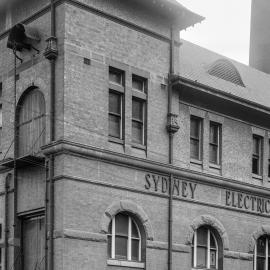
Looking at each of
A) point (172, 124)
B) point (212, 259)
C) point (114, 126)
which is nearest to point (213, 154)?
point (172, 124)

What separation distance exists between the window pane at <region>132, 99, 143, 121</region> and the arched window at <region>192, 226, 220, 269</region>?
15.5ft

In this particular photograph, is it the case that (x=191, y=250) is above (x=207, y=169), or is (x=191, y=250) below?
below

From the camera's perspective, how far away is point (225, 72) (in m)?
32.1

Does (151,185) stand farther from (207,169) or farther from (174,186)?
(207,169)

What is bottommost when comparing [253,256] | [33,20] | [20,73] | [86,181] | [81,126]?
[253,256]

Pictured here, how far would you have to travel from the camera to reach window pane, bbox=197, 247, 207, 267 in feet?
88.0

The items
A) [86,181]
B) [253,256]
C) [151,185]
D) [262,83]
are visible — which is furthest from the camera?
[262,83]

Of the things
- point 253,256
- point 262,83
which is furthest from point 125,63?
point 262,83

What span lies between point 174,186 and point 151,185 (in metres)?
1.14

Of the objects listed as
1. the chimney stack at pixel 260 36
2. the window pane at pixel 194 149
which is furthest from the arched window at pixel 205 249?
the chimney stack at pixel 260 36

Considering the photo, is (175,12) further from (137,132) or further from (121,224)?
(121,224)

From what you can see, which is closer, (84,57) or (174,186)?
(84,57)

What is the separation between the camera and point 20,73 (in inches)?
1000

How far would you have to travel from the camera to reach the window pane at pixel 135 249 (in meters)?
24.5
